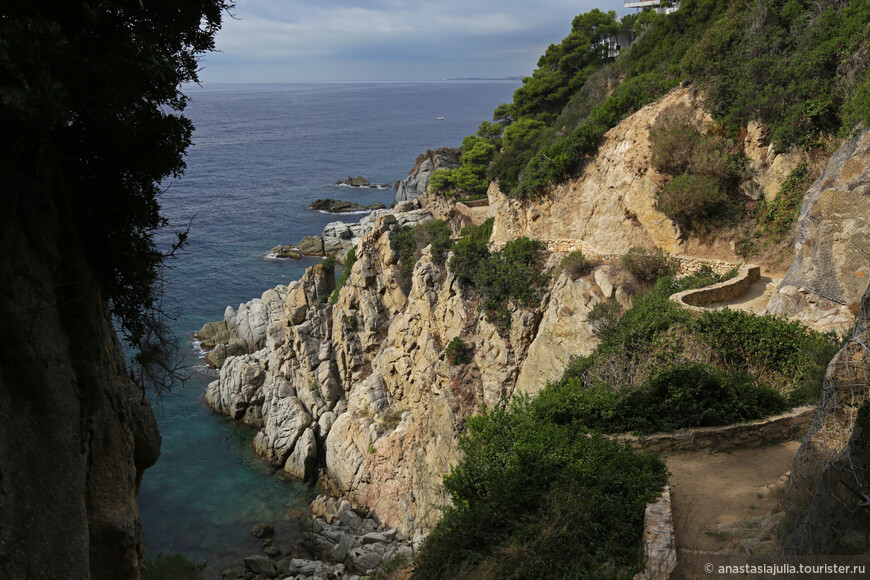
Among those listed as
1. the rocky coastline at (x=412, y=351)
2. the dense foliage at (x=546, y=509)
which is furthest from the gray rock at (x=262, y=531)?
the dense foliage at (x=546, y=509)

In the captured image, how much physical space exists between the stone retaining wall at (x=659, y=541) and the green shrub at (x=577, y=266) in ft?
40.6

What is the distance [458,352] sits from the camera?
23828mm

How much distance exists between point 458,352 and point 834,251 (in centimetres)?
1381

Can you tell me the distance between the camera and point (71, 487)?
564cm

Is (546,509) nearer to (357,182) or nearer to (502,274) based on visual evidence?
(502,274)

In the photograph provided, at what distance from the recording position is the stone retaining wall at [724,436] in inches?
438

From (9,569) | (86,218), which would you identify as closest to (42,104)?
(86,218)

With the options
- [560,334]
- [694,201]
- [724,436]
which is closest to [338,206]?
[560,334]

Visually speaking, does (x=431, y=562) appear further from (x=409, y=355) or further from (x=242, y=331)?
(x=242, y=331)

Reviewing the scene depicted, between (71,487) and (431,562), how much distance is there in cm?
578

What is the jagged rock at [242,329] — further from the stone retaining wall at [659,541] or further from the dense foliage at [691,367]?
the stone retaining wall at [659,541]

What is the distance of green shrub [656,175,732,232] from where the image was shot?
20.3 metres

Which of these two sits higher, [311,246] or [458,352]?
[311,246]

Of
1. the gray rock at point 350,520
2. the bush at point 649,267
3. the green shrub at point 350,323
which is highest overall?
the bush at point 649,267
